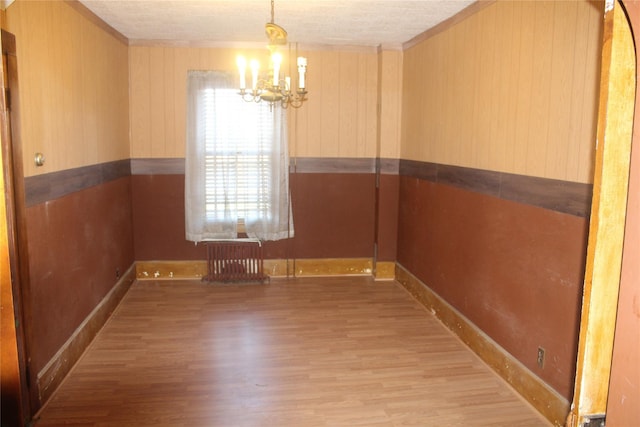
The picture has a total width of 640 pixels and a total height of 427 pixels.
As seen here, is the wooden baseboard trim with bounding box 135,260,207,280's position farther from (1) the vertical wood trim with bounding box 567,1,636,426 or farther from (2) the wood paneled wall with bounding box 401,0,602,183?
(1) the vertical wood trim with bounding box 567,1,636,426

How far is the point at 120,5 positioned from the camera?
4.18 m

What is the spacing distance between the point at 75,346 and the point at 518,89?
372cm

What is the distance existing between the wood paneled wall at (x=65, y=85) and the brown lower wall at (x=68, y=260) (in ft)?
1.01

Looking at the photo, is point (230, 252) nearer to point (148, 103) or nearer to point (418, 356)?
point (148, 103)

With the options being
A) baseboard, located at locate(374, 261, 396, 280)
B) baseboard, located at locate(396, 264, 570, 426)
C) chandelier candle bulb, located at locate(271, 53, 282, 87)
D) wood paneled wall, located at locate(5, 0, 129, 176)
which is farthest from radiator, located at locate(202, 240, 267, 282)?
chandelier candle bulb, located at locate(271, 53, 282, 87)

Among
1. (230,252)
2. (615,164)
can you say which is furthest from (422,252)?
(615,164)

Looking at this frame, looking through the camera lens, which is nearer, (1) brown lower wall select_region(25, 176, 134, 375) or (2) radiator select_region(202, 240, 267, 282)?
(1) brown lower wall select_region(25, 176, 134, 375)

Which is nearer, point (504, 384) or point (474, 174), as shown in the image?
point (504, 384)

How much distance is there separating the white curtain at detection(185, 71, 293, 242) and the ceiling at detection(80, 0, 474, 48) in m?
0.60

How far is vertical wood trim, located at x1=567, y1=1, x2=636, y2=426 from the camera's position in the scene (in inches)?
43.4

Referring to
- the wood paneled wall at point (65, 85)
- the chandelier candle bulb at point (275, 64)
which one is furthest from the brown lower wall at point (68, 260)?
the chandelier candle bulb at point (275, 64)

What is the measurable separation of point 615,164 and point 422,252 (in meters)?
4.20

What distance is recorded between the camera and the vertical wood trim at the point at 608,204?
3.61ft

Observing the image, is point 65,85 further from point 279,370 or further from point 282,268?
point 282,268
